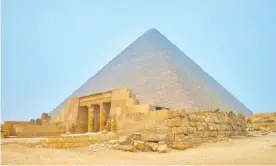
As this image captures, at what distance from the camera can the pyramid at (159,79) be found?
42312 mm

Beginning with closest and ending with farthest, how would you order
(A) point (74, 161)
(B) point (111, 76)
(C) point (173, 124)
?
(A) point (74, 161)
(C) point (173, 124)
(B) point (111, 76)

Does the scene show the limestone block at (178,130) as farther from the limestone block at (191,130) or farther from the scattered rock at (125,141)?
the scattered rock at (125,141)

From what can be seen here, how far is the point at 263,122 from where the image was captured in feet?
72.5

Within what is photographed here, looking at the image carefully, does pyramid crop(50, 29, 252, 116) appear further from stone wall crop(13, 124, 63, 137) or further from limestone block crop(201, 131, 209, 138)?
limestone block crop(201, 131, 209, 138)

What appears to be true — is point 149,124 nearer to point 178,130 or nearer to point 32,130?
point 178,130

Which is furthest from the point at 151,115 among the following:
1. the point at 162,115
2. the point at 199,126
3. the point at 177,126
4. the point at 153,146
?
the point at 199,126

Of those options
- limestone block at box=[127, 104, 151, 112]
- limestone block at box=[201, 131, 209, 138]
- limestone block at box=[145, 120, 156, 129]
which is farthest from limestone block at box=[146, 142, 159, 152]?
limestone block at box=[201, 131, 209, 138]

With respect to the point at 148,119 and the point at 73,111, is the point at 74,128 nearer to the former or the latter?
the point at 73,111

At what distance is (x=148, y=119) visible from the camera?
35.3 ft

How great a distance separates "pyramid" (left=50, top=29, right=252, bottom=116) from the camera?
4231 cm

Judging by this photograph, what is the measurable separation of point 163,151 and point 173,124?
53.9 inches

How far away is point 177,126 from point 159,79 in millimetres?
37296

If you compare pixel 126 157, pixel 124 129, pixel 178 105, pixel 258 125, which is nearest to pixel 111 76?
pixel 178 105

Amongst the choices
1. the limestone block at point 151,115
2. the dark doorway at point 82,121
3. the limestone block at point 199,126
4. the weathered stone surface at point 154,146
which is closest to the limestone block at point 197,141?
the limestone block at point 199,126
